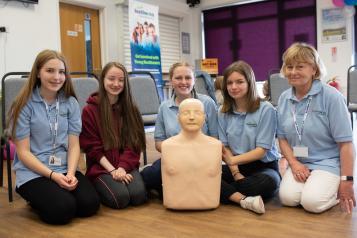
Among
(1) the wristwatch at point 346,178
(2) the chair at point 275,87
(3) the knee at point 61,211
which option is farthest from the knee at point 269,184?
(2) the chair at point 275,87

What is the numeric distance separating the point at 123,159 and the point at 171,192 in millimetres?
424

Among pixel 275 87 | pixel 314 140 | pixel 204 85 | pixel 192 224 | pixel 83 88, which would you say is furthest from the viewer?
pixel 204 85

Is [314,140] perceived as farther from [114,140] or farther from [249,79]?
[114,140]

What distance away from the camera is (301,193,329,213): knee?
2076 millimetres

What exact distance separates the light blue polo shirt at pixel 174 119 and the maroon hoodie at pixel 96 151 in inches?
9.8

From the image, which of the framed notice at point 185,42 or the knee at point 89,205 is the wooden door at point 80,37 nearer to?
the framed notice at point 185,42

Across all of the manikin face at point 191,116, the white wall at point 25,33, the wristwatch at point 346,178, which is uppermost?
the white wall at point 25,33

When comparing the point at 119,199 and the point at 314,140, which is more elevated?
the point at 314,140

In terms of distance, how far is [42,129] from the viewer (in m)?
2.21

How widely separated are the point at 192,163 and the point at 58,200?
721 mm

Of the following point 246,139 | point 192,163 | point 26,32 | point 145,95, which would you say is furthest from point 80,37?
point 192,163

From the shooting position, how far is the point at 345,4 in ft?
22.0

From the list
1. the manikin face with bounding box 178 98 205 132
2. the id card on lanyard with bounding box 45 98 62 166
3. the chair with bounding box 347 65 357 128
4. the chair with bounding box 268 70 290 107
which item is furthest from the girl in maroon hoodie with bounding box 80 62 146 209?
the chair with bounding box 347 65 357 128

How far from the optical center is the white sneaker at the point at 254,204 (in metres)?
2.11
